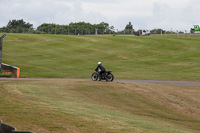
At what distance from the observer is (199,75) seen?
131ft

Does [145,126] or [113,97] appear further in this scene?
[113,97]

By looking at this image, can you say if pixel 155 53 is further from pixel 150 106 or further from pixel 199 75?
pixel 150 106

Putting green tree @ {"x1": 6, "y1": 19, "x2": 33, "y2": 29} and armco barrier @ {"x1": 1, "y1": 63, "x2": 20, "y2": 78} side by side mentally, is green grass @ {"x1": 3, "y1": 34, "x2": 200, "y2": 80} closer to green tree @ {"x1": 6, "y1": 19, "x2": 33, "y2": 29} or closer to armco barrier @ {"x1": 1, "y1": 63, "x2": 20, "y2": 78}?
armco barrier @ {"x1": 1, "y1": 63, "x2": 20, "y2": 78}

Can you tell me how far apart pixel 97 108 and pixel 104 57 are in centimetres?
3587

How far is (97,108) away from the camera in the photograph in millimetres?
17250

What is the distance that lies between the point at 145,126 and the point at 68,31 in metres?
84.3

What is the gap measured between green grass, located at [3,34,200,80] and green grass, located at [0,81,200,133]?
13.6m

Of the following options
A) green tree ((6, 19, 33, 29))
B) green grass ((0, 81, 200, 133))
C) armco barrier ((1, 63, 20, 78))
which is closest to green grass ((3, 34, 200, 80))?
armco barrier ((1, 63, 20, 78))

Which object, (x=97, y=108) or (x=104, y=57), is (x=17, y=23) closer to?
(x=104, y=57)

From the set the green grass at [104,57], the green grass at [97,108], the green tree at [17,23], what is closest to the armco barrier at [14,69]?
the green grass at [104,57]

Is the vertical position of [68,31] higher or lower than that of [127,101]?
higher

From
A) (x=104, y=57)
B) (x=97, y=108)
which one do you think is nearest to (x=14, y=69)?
(x=97, y=108)

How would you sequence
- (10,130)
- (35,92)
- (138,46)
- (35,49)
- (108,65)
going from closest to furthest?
1. (10,130)
2. (35,92)
3. (108,65)
4. (35,49)
5. (138,46)

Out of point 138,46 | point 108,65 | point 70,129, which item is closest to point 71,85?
point 70,129
